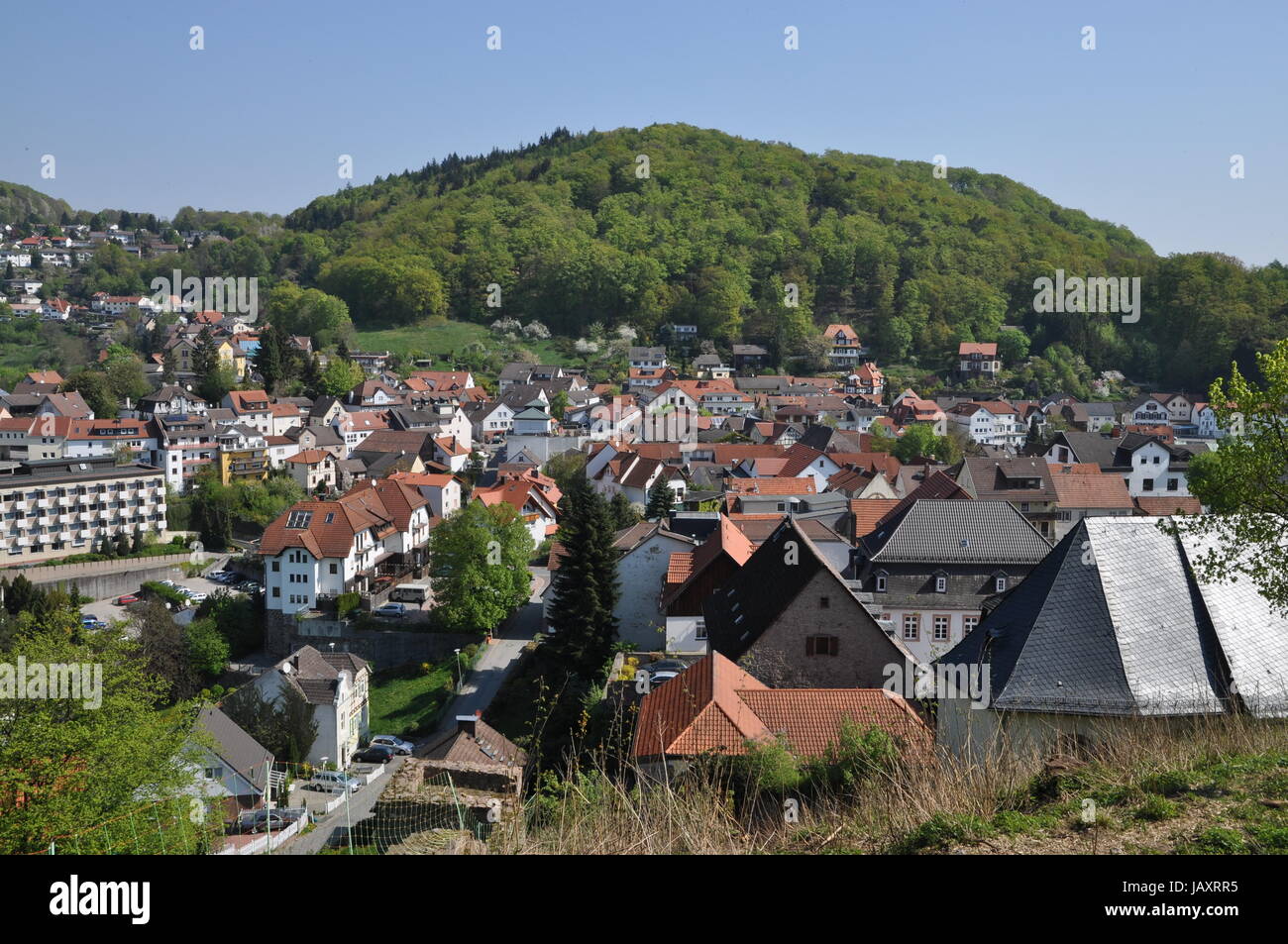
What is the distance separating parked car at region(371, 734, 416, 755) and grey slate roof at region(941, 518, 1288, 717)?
15.7 meters

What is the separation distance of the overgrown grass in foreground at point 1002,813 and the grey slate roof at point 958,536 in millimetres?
14964

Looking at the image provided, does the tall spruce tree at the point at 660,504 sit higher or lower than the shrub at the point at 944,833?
lower

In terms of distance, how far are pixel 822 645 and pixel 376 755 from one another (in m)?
12.3

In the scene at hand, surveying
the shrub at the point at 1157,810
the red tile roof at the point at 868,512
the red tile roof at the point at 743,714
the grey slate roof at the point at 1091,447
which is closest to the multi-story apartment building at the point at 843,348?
the grey slate roof at the point at 1091,447

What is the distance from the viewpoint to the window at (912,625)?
21.4m

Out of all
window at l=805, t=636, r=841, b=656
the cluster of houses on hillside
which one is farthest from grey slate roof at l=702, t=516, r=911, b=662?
window at l=805, t=636, r=841, b=656

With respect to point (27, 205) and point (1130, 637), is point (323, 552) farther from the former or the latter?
point (27, 205)

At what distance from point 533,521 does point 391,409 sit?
86.0ft

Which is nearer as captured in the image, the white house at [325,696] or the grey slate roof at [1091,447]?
the white house at [325,696]

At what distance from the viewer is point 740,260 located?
111 metres

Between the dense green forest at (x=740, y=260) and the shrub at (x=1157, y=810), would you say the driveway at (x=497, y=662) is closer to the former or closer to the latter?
the shrub at (x=1157, y=810)

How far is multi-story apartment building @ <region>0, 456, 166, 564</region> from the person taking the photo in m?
40.2
